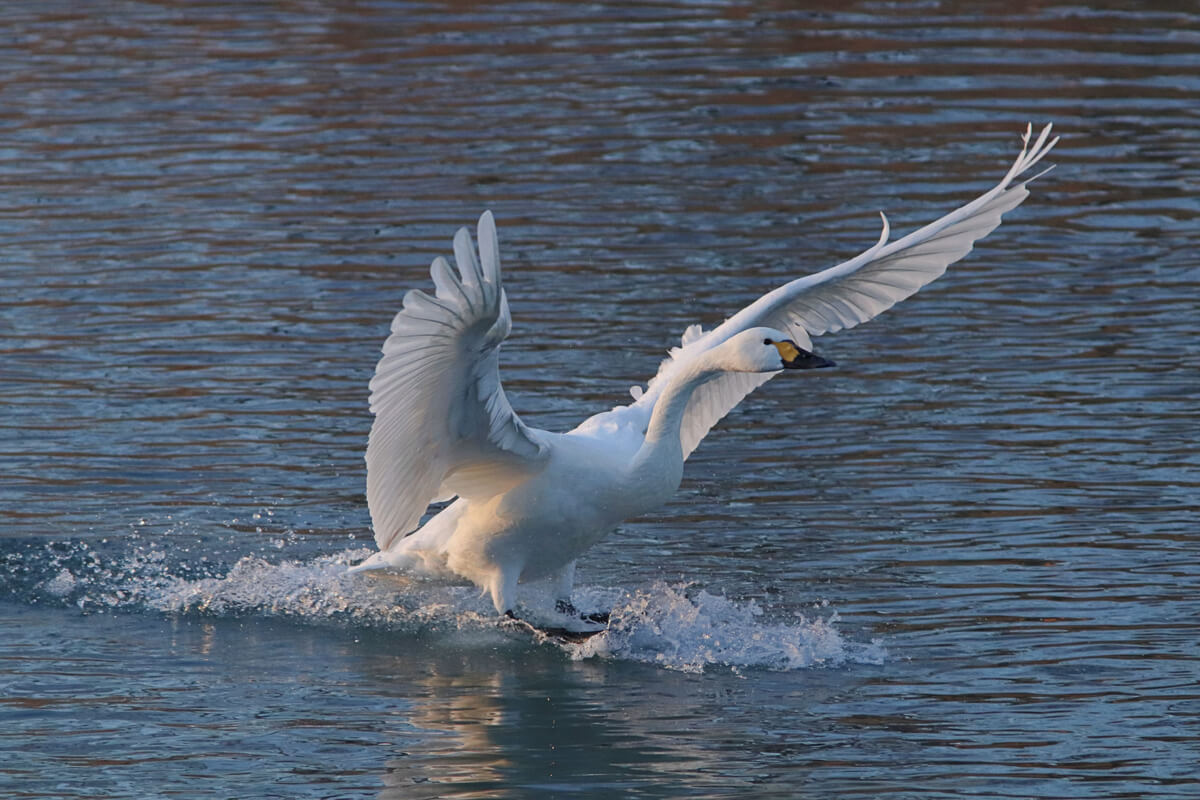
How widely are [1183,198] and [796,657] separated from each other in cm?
906

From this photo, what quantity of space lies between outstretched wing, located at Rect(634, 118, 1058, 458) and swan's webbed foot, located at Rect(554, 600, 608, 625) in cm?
99

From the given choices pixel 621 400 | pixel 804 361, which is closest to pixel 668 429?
pixel 804 361

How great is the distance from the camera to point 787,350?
845cm

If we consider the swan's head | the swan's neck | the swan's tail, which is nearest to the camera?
the swan's head

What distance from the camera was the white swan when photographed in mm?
7641

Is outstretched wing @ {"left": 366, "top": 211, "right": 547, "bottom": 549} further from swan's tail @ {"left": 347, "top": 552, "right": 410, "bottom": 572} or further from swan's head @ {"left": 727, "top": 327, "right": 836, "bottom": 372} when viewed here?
swan's head @ {"left": 727, "top": 327, "right": 836, "bottom": 372}

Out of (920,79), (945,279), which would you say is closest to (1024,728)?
(945,279)

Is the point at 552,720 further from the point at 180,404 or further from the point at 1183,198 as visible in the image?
the point at 1183,198

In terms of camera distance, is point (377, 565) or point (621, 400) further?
point (621, 400)

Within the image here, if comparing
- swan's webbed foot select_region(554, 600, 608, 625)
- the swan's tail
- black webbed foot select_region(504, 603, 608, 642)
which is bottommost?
black webbed foot select_region(504, 603, 608, 642)

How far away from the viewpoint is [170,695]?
8.45 metres

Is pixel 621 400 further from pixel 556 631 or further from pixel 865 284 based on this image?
pixel 556 631

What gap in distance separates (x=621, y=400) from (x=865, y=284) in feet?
9.60

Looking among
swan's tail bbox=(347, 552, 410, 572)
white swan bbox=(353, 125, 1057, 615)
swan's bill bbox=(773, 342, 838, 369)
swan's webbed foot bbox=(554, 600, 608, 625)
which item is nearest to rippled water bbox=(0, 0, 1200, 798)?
→ swan's webbed foot bbox=(554, 600, 608, 625)
